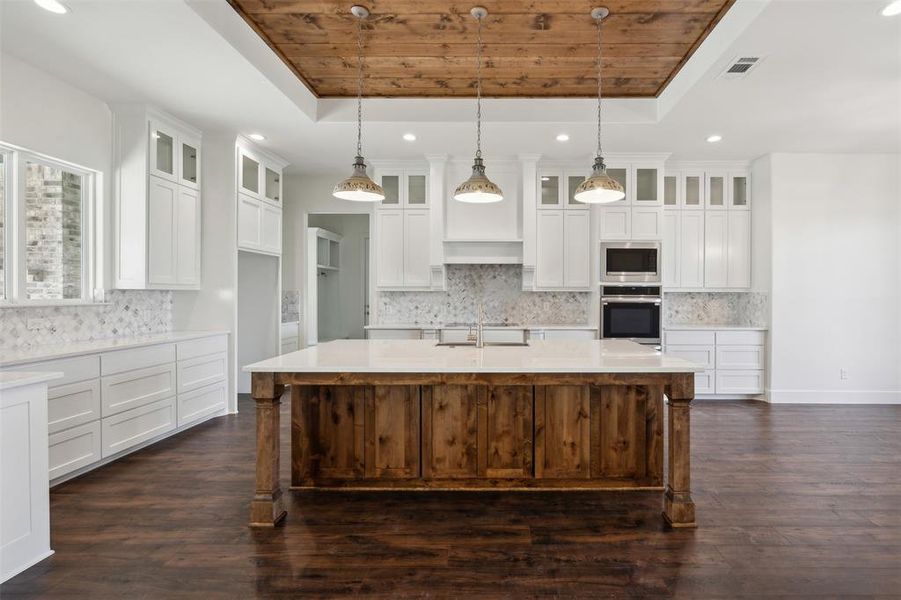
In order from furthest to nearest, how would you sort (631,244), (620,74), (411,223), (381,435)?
(411,223)
(631,244)
(620,74)
(381,435)

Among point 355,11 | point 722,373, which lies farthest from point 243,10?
point 722,373

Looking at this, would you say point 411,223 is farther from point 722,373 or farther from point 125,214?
point 722,373

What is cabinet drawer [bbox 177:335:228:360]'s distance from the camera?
4.19 m

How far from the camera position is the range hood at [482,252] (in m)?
5.60

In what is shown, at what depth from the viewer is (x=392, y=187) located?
579cm

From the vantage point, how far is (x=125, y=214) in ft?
13.3

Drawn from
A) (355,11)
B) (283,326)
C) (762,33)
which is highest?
(355,11)

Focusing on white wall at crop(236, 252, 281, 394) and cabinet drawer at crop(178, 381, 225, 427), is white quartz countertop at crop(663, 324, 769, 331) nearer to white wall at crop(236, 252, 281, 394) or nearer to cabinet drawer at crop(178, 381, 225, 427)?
white wall at crop(236, 252, 281, 394)

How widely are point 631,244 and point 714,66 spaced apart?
7.61 ft

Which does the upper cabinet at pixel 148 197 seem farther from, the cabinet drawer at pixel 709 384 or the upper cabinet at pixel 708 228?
the cabinet drawer at pixel 709 384

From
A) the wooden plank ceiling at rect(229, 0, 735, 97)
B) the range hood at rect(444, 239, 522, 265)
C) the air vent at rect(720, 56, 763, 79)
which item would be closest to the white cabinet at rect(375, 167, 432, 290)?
the range hood at rect(444, 239, 522, 265)

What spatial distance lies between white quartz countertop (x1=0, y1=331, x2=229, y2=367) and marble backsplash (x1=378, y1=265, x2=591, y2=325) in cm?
241

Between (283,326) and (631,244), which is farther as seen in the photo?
(283,326)

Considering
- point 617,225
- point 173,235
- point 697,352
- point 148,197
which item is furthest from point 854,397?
point 148,197
